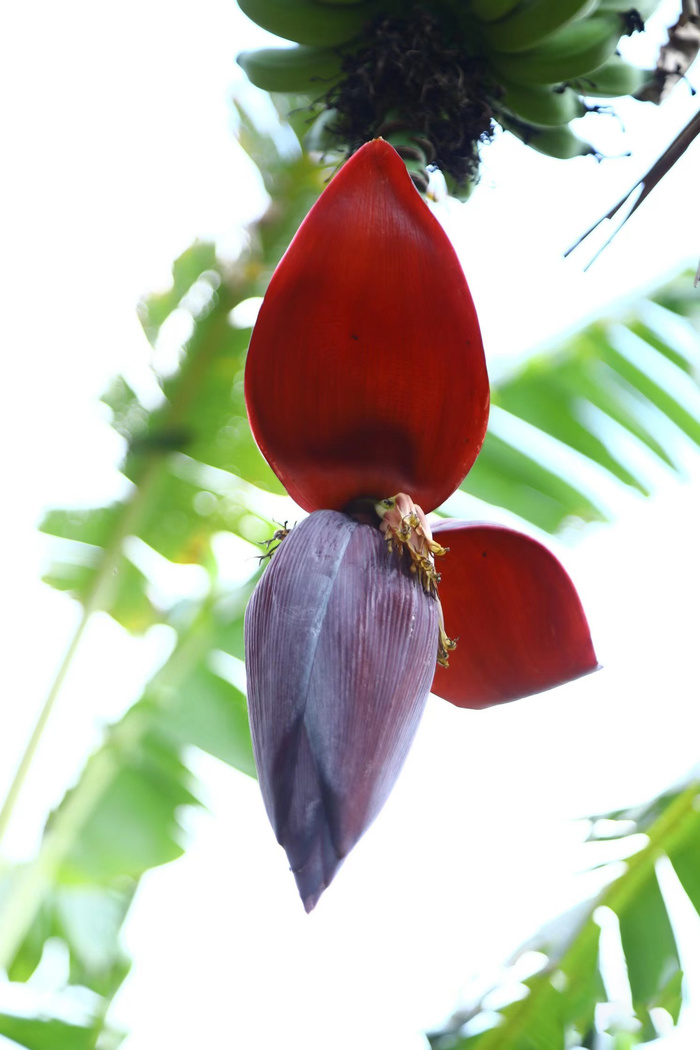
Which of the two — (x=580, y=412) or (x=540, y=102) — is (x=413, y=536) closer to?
(x=540, y=102)

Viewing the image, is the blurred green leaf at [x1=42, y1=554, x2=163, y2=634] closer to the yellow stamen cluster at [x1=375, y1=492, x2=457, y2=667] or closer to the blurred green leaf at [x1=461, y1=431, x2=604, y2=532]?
the blurred green leaf at [x1=461, y1=431, x2=604, y2=532]

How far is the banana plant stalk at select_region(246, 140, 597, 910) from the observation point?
0.33m

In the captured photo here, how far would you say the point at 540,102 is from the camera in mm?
509

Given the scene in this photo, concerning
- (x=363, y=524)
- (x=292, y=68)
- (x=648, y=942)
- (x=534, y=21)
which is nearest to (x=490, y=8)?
(x=534, y=21)

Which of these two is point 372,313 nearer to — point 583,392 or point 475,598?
point 475,598

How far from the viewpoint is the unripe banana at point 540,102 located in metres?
0.51

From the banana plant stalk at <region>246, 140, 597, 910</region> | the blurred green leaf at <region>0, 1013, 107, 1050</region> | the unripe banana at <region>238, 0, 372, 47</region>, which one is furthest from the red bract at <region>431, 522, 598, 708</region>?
the blurred green leaf at <region>0, 1013, 107, 1050</region>

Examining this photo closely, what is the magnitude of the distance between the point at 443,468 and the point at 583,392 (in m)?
1.11

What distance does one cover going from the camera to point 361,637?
34 centimetres

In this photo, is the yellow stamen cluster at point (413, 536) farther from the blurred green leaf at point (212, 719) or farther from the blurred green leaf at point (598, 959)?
the blurred green leaf at point (212, 719)

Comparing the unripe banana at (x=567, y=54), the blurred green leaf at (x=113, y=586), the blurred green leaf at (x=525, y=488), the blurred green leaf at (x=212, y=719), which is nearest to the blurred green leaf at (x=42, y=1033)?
the blurred green leaf at (x=212, y=719)

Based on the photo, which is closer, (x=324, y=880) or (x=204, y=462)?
(x=324, y=880)

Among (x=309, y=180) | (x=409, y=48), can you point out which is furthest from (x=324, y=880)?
(x=309, y=180)

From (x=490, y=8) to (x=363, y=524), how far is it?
0.86 ft
